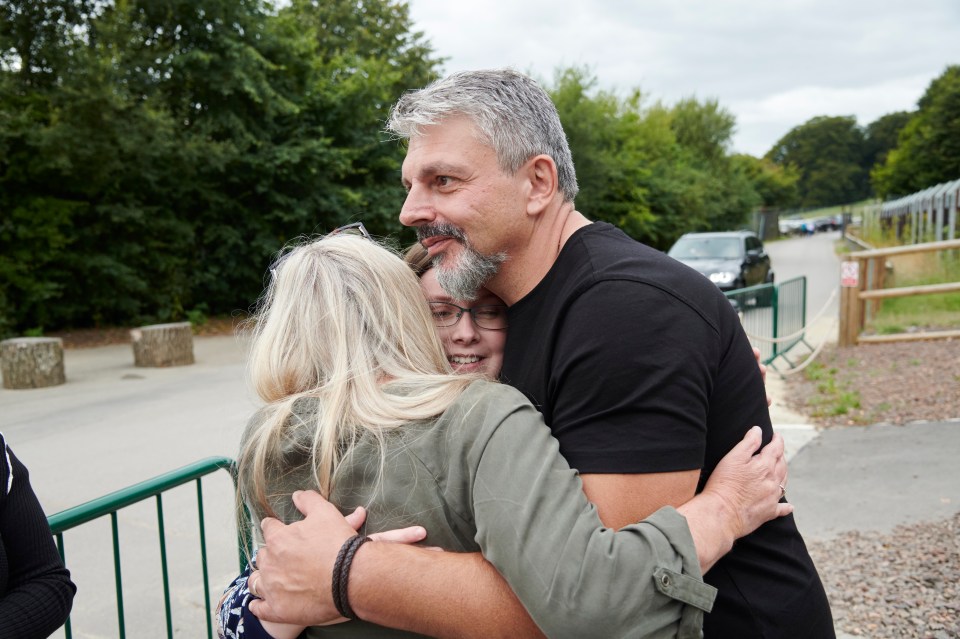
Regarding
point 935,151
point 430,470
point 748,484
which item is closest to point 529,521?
point 430,470

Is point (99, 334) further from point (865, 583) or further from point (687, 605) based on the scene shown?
point (687, 605)

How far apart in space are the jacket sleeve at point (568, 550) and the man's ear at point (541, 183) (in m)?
0.60

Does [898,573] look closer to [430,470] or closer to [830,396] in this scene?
[430,470]

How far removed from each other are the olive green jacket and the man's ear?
0.50 meters

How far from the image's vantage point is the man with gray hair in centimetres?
134

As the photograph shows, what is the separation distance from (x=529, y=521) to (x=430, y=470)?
9.7 inches

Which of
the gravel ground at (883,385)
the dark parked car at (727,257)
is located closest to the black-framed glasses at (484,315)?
the gravel ground at (883,385)

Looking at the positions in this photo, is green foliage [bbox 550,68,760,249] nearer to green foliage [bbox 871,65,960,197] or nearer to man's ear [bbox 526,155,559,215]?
green foliage [bbox 871,65,960,197]

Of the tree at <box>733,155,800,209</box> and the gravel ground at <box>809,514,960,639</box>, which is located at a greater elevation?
the tree at <box>733,155,800,209</box>

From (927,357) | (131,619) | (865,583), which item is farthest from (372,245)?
(927,357)

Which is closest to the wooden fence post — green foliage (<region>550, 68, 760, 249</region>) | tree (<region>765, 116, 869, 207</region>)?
green foliage (<region>550, 68, 760, 249</region>)

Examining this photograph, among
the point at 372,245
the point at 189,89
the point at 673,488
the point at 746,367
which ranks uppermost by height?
the point at 189,89

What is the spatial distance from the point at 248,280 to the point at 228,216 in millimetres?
1690

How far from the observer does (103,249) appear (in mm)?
16141
